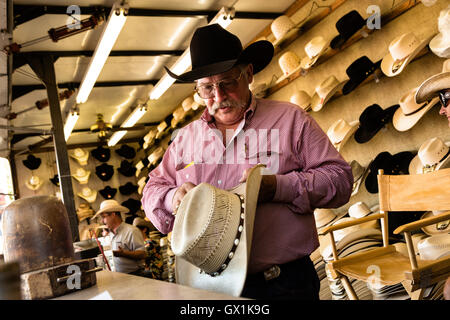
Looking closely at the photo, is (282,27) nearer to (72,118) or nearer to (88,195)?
(72,118)

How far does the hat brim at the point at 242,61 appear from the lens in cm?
183

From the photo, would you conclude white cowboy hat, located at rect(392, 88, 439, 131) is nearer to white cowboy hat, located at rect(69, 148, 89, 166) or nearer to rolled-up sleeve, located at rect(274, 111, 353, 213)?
rolled-up sleeve, located at rect(274, 111, 353, 213)

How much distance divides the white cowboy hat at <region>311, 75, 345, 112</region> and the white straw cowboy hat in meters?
3.91

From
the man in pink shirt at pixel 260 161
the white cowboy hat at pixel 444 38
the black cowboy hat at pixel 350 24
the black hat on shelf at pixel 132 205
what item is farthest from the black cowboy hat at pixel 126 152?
the man in pink shirt at pixel 260 161

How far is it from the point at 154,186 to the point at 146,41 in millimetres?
5123

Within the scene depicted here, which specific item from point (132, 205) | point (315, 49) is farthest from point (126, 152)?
point (315, 49)

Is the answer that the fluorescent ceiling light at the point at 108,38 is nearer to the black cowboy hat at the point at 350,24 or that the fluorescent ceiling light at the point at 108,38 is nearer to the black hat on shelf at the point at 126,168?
the black cowboy hat at the point at 350,24

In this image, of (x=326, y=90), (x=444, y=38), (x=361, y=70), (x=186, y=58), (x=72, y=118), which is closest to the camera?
(x=444, y=38)

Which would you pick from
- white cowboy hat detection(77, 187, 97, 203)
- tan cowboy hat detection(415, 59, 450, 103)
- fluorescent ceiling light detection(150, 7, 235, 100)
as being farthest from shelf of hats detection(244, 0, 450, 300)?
white cowboy hat detection(77, 187, 97, 203)

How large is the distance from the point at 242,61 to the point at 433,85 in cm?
160

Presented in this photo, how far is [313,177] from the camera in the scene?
1.69m

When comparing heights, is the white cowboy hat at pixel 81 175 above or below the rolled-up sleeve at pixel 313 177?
above

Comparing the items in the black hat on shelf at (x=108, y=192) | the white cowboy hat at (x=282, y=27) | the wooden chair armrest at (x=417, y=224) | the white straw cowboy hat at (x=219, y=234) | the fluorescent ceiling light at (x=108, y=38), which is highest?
the white cowboy hat at (x=282, y=27)

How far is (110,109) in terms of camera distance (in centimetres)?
1014
